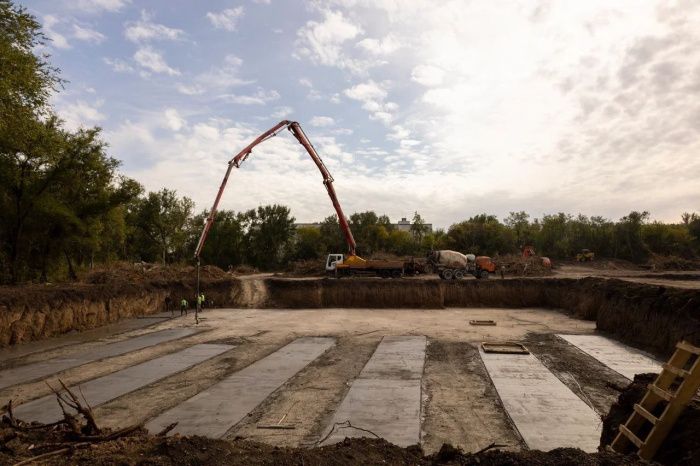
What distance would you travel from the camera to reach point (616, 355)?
15516 millimetres

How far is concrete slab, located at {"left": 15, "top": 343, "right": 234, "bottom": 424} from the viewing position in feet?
34.0

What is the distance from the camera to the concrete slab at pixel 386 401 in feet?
29.0

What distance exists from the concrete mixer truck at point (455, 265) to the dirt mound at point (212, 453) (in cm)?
2749

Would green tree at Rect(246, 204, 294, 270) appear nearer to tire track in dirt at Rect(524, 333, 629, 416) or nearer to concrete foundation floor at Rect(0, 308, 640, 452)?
concrete foundation floor at Rect(0, 308, 640, 452)

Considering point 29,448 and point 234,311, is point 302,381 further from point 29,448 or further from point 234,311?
point 234,311

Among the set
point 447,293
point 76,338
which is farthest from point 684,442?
point 447,293

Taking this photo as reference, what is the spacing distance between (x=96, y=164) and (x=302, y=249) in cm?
3266

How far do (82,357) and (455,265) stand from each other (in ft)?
81.4

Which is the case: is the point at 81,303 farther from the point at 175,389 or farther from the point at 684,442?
the point at 684,442

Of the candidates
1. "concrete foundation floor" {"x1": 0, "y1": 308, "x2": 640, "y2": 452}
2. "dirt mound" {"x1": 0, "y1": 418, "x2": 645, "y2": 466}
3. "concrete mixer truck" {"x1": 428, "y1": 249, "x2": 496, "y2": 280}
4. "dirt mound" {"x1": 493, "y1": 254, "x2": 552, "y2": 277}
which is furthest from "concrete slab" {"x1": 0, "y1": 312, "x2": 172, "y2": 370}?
"dirt mound" {"x1": 493, "y1": 254, "x2": 552, "y2": 277}

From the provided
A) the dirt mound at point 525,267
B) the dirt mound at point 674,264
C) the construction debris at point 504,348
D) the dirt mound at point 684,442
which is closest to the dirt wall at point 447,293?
the construction debris at point 504,348

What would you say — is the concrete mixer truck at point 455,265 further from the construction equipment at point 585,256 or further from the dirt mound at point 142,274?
the construction equipment at point 585,256

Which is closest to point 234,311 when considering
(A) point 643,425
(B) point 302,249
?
(A) point 643,425

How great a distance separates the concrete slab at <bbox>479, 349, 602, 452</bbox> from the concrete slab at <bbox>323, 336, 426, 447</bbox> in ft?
7.00
